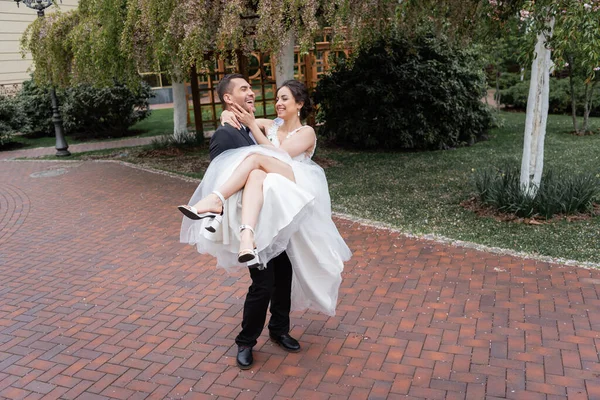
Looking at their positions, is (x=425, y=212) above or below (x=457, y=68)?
below

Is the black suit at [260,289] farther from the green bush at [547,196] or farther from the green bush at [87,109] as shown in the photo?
the green bush at [87,109]

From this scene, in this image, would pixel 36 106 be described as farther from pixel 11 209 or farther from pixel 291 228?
pixel 291 228

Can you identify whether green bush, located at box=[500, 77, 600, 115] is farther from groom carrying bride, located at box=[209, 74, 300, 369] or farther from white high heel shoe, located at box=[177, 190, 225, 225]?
white high heel shoe, located at box=[177, 190, 225, 225]

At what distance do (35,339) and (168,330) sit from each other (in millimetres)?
1076

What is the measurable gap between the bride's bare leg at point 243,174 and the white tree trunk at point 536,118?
456cm

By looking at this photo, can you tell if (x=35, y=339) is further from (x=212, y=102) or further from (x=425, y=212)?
(x=212, y=102)

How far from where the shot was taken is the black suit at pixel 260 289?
3.51m

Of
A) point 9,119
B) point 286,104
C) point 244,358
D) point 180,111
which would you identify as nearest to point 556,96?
point 180,111

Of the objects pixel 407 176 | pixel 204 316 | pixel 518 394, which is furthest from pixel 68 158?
pixel 518 394

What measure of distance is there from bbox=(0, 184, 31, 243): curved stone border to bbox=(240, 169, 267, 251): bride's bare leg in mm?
5266

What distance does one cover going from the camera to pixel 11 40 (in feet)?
69.8

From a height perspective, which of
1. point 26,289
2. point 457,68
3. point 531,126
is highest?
point 457,68

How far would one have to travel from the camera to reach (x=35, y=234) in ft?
23.9

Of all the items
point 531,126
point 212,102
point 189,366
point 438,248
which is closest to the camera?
point 189,366
